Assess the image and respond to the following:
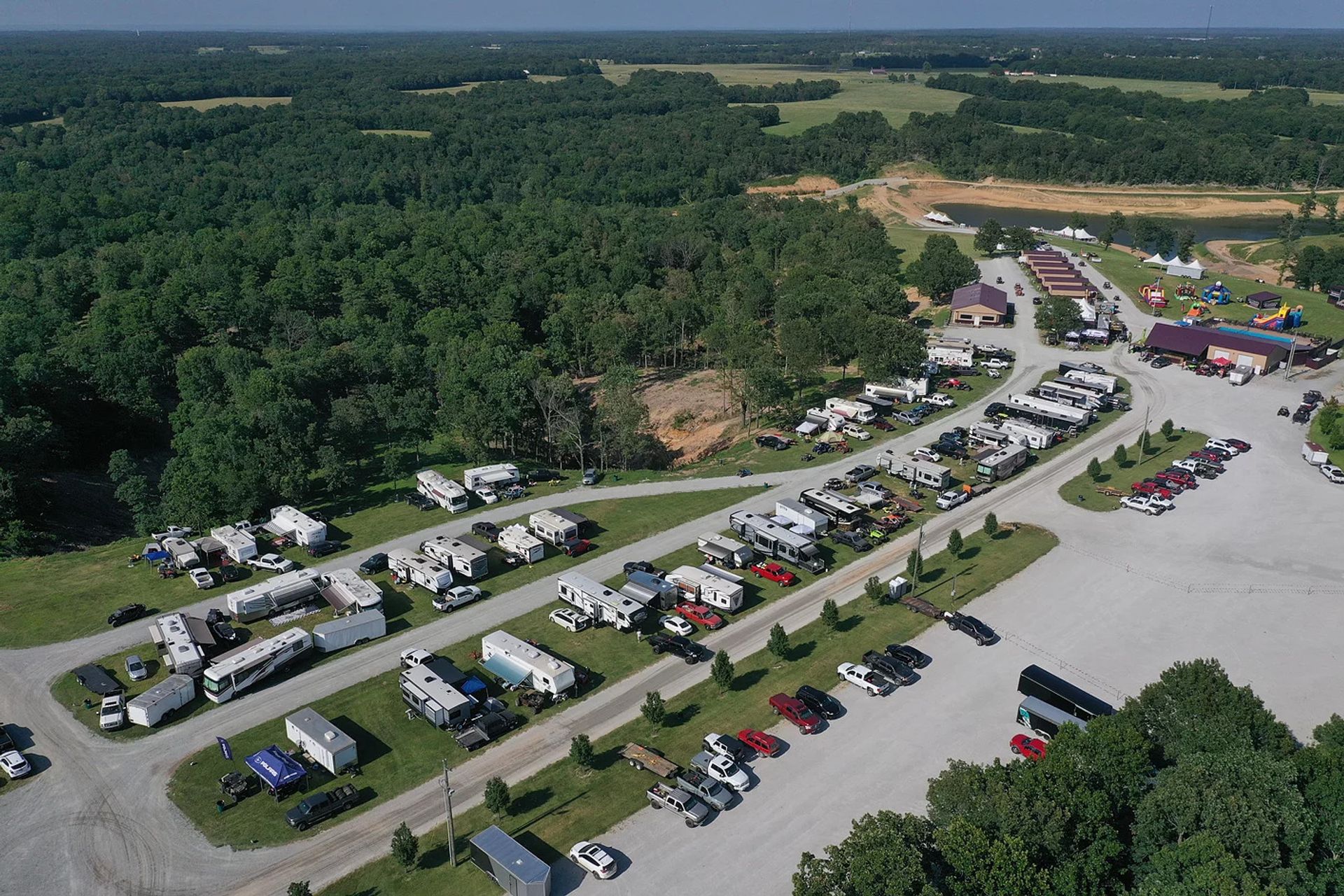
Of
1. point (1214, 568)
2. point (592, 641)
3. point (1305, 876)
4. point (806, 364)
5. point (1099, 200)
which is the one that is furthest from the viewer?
point (1099, 200)

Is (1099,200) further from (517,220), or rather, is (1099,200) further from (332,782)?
(332,782)

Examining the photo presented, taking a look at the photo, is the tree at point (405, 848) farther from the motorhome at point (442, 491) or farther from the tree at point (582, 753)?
the motorhome at point (442, 491)

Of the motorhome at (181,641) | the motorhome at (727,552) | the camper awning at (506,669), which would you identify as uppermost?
the motorhome at (727,552)

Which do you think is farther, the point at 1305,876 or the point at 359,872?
the point at 359,872

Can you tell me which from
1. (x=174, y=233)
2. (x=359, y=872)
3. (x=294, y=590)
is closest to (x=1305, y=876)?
(x=359, y=872)

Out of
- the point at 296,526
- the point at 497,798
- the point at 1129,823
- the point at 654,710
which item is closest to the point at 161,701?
the point at 497,798

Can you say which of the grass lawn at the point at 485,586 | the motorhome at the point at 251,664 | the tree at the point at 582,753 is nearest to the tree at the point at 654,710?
the tree at the point at 582,753
